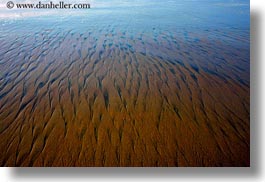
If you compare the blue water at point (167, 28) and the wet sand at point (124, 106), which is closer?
the wet sand at point (124, 106)

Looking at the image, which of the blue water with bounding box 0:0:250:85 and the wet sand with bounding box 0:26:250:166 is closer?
the wet sand with bounding box 0:26:250:166

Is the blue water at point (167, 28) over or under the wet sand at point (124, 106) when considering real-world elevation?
over

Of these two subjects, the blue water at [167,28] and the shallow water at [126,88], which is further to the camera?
the blue water at [167,28]

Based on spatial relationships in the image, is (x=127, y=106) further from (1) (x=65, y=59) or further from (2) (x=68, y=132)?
(1) (x=65, y=59)

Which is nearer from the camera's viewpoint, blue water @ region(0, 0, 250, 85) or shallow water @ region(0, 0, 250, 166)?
shallow water @ region(0, 0, 250, 166)

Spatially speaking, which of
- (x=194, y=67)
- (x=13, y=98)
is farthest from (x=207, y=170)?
(x=13, y=98)

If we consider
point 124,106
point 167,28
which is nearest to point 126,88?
point 124,106

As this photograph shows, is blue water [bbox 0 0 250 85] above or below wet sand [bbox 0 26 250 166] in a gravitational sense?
above
